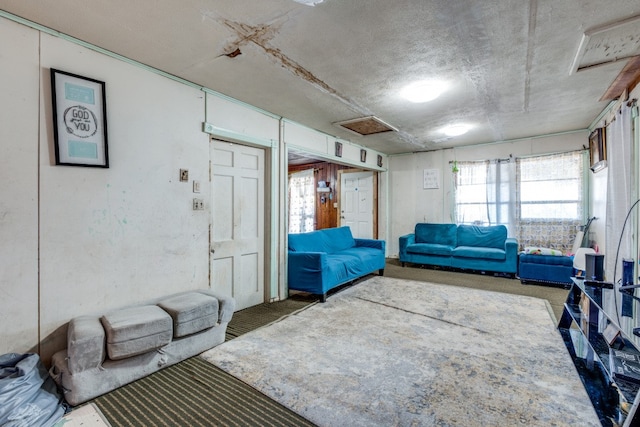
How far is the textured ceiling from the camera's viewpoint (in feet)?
5.91

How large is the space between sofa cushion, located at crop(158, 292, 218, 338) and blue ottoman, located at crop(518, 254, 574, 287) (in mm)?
4563

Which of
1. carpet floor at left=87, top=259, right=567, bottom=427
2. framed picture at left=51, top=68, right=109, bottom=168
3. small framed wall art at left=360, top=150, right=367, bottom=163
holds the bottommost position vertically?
carpet floor at left=87, top=259, right=567, bottom=427

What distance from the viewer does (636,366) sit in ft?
5.41

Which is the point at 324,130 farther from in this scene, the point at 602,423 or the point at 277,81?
the point at 602,423

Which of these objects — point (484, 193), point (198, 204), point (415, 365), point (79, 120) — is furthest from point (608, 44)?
point (79, 120)

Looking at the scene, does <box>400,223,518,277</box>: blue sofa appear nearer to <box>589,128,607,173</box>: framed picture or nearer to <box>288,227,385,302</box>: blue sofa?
<box>288,227,385,302</box>: blue sofa

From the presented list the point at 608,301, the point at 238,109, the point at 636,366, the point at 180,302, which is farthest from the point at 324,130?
the point at 636,366

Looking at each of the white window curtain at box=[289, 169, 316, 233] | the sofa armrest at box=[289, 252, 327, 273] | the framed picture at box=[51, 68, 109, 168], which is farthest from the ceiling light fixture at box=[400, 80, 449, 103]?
the white window curtain at box=[289, 169, 316, 233]

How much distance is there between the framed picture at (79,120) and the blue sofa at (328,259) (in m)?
2.33

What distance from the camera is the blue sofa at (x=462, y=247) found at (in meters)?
4.89

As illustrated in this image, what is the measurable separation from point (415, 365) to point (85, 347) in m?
2.21

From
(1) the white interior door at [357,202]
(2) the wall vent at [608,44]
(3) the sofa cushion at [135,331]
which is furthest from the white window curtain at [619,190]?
(1) the white interior door at [357,202]

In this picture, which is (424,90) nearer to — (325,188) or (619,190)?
(619,190)

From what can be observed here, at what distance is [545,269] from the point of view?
174 inches
